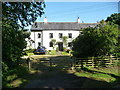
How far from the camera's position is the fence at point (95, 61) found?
11.0m

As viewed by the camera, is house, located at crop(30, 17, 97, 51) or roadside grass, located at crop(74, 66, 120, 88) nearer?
roadside grass, located at crop(74, 66, 120, 88)

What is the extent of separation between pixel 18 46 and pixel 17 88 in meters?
3.38

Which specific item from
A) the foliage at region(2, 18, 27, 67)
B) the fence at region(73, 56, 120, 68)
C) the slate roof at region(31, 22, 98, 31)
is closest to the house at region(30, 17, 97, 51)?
the slate roof at region(31, 22, 98, 31)

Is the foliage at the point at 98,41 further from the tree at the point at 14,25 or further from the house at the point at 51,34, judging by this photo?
the house at the point at 51,34

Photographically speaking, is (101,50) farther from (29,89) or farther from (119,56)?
(29,89)

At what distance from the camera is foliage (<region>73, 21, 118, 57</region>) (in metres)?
11.3

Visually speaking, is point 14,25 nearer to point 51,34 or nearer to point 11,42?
point 11,42

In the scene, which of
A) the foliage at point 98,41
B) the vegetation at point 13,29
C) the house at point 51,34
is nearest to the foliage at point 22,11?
the vegetation at point 13,29

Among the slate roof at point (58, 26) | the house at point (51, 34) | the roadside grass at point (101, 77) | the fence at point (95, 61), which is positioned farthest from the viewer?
the slate roof at point (58, 26)

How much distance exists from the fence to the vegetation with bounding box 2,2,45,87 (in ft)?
18.2

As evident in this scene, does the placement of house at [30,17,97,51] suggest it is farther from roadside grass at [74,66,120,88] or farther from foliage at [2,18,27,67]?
foliage at [2,18,27,67]

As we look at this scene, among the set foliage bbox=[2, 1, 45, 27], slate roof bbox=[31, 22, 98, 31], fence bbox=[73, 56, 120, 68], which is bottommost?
fence bbox=[73, 56, 120, 68]

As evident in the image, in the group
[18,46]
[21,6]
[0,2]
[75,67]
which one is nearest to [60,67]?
[75,67]

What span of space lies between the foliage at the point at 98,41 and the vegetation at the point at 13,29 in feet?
18.2
